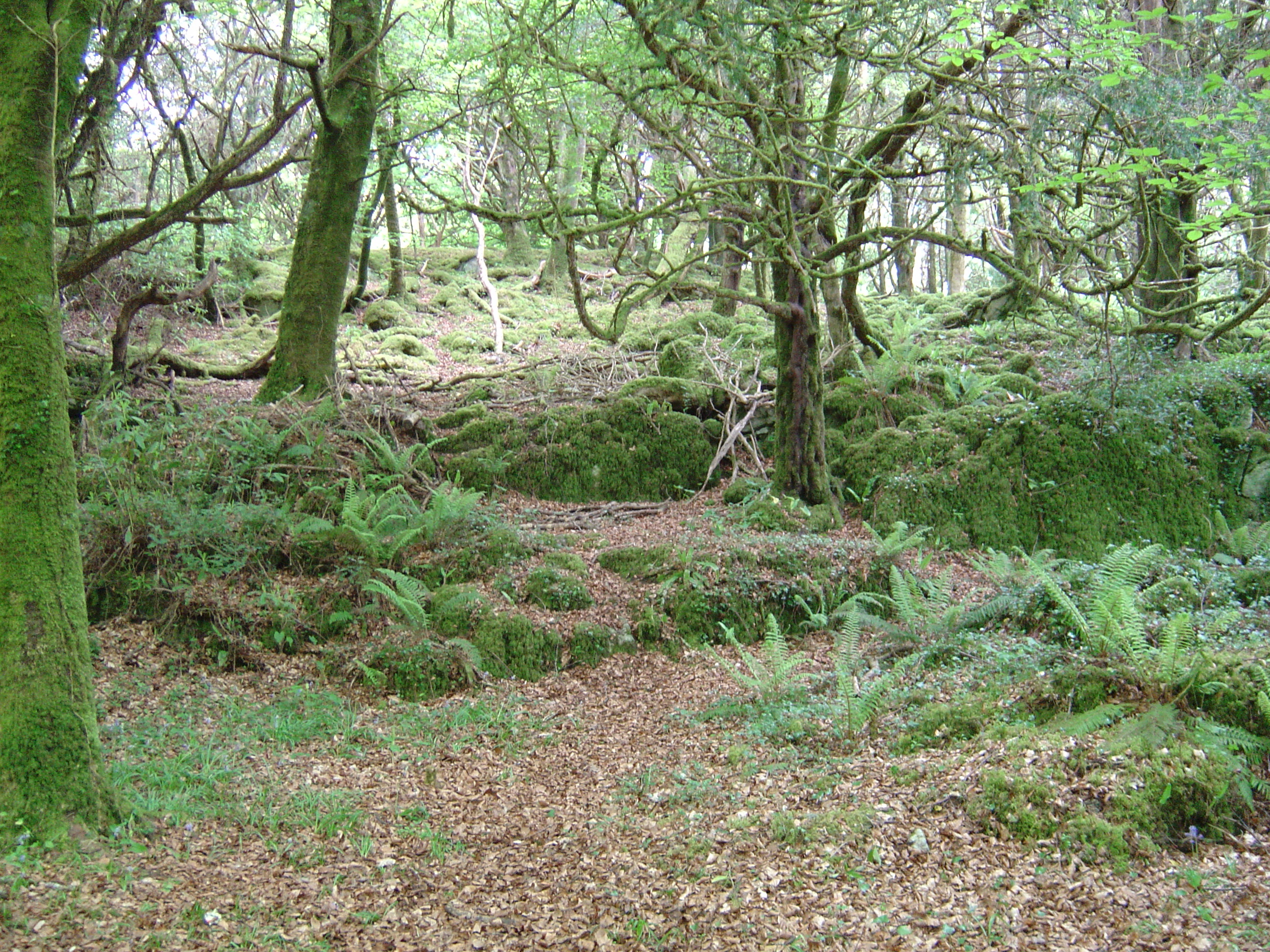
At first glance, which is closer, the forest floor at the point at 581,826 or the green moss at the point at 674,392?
the forest floor at the point at 581,826

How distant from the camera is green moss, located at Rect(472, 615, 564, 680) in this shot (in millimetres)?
6344

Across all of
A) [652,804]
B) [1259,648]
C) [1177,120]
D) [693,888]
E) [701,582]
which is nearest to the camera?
[693,888]

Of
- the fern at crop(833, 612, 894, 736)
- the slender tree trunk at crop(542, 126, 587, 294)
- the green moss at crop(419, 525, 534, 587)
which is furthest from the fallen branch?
the fern at crop(833, 612, 894, 736)

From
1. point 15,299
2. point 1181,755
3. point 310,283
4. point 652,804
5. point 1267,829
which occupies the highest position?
point 310,283

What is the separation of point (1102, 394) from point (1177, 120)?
3.77 metres

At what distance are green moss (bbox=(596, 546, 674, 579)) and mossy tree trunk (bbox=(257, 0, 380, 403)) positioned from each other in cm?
419

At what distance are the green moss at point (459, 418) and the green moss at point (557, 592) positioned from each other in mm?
3838

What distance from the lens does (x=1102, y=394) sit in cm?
897

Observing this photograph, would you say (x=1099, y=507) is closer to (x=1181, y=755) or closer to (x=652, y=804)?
(x=1181, y=755)

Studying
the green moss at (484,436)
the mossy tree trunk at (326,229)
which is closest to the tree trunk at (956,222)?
the green moss at (484,436)

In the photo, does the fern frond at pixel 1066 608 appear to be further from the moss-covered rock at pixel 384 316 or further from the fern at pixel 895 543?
the moss-covered rock at pixel 384 316

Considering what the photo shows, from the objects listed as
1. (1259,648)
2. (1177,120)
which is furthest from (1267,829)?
(1177,120)

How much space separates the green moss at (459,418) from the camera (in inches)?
410

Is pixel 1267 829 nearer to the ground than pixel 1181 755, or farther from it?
nearer to the ground
